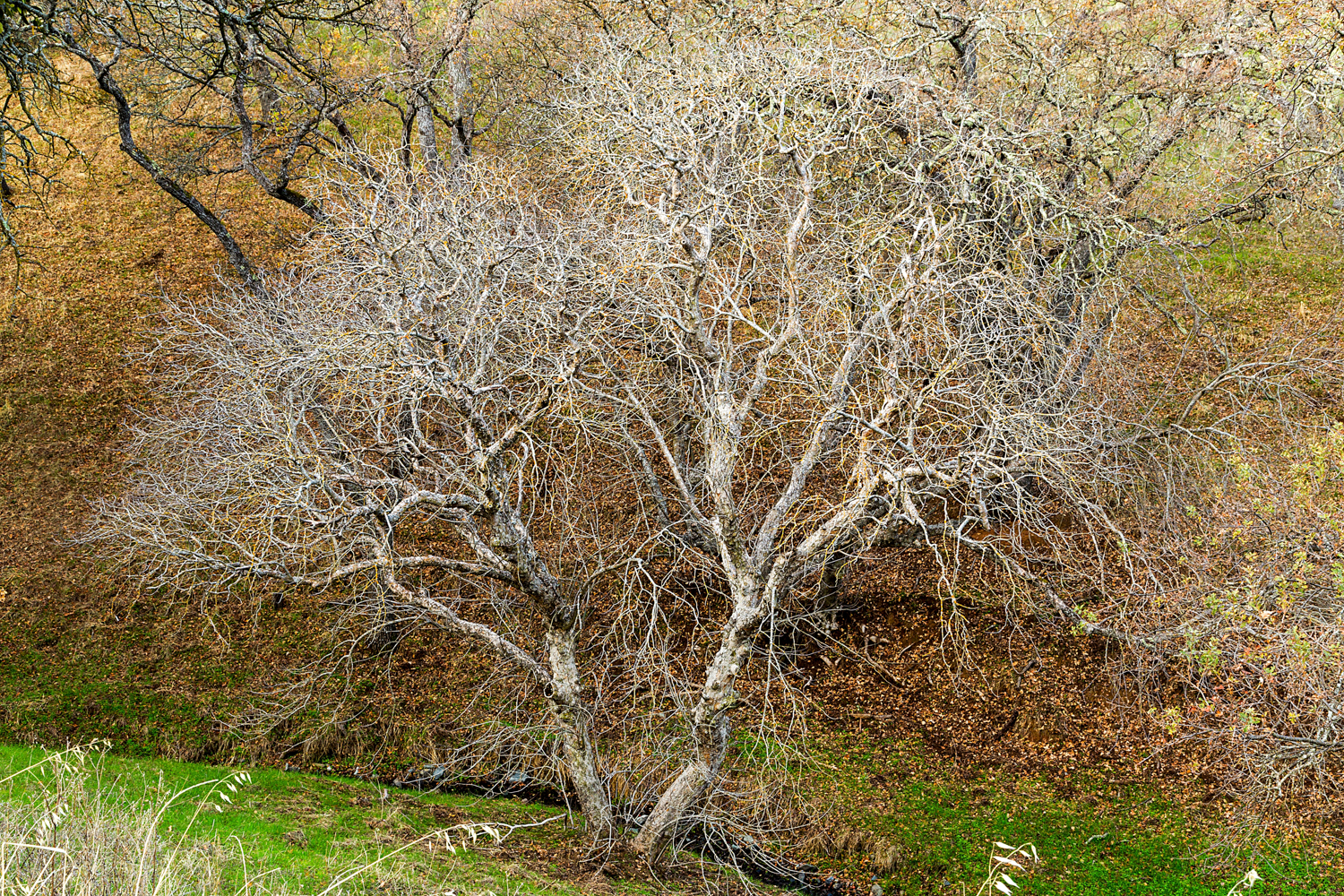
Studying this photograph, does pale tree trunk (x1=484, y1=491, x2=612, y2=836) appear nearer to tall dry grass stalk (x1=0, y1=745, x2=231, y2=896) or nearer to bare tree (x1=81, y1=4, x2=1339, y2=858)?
bare tree (x1=81, y1=4, x2=1339, y2=858)

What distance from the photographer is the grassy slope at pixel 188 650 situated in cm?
1233

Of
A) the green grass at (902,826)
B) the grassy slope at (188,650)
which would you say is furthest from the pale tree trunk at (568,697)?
the grassy slope at (188,650)

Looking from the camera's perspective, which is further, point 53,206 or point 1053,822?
point 53,206

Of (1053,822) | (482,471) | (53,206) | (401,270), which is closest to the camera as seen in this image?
(482,471)

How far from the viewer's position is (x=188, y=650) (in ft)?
54.0

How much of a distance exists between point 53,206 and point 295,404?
1798 centimetres

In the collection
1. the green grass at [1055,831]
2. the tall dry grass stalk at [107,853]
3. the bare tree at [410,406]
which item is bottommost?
the green grass at [1055,831]

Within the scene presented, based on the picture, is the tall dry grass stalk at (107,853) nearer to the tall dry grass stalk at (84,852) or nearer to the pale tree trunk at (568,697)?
the tall dry grass stalk at (84,852)

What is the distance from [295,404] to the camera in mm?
12867

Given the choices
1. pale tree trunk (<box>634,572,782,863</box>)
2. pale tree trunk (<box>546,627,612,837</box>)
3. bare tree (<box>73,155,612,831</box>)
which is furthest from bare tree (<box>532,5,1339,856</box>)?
bare tree (<box>73,155,612,831</box>)

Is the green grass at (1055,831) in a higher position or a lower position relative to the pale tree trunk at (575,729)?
lower

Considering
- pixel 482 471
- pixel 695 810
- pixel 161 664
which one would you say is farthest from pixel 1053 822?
pixel 161 664

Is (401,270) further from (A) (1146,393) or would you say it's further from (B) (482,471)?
(A) (1146,393)

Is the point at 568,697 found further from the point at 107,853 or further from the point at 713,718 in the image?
the point at 107,853
